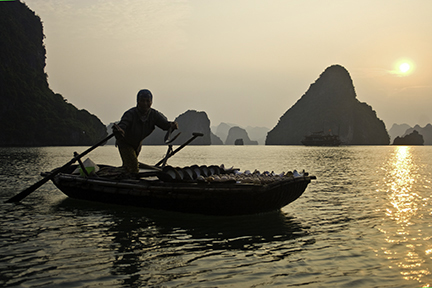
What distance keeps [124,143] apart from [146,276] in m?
6.01

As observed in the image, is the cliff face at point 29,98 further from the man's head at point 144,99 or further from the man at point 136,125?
the man's head at point 144,99

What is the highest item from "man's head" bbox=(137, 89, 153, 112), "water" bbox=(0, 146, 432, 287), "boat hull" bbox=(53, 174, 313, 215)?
"man's head" bbox=(137, 89, 153, 112)

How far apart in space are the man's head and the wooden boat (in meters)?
1.95

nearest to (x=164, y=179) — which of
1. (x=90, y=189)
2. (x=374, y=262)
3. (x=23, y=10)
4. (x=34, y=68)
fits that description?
(x=90, y=189)

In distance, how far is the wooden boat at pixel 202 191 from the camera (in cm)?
896

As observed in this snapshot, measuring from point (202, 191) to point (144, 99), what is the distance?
11.1ft

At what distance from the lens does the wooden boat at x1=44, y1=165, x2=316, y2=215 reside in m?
8.96

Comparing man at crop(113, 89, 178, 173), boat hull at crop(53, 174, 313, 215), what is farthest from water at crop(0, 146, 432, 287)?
man at crop(113, 89, 178, 173)

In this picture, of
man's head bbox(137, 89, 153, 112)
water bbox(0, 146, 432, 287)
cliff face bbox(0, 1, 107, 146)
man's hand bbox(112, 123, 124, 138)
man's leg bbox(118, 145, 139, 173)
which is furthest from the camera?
cliff face bbox(0, 1, 107, 146)

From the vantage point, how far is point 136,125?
11.0m

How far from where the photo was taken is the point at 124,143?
36.5 feet

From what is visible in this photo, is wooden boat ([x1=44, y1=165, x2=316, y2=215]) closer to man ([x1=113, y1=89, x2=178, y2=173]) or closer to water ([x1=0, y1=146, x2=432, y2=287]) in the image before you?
water ([x1=0, y1=146, x2=432, y2=287])

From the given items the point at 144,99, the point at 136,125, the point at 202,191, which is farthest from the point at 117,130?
the point at 202,191

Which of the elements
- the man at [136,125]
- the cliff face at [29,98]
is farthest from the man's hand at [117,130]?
the cliff face at [29,98]
